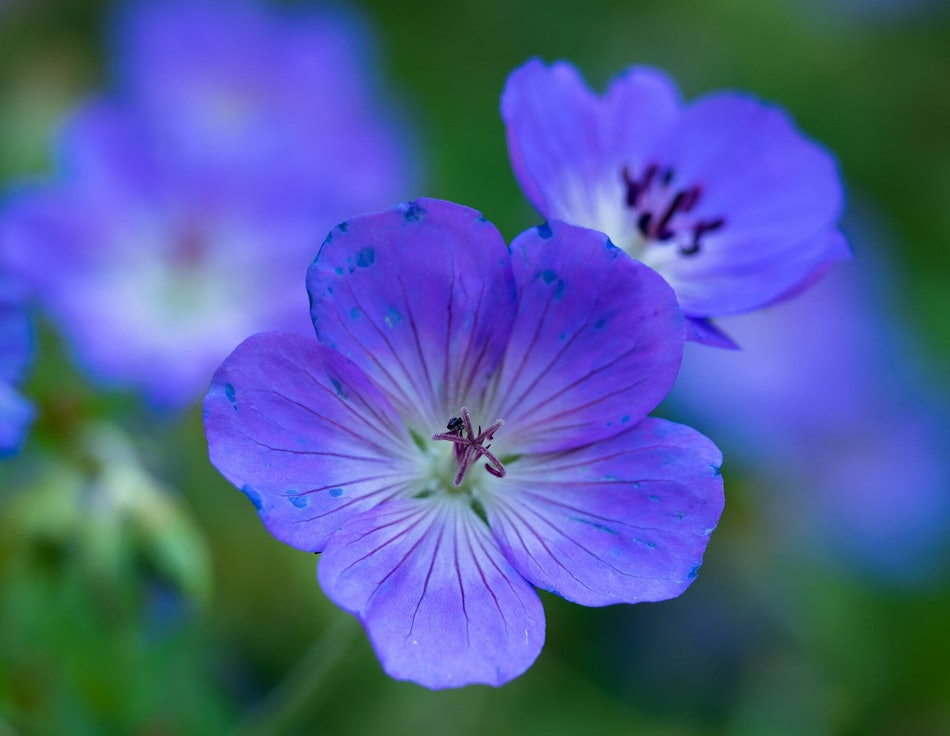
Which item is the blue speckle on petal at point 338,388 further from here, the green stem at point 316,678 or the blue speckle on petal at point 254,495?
the green stem at point 316,678

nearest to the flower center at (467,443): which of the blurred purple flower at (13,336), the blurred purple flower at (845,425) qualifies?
the blurred purple flower at (13,336)

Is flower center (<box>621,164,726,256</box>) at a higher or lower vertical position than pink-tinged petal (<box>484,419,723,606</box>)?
higher

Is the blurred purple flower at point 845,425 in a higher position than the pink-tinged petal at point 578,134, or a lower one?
lower

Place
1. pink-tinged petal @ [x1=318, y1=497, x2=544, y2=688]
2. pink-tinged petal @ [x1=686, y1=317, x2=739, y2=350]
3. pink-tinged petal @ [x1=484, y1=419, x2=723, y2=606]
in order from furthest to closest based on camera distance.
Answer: pink-tinged petal @ [x1=686, y1=317, x2=739, y2=350]
pink-tinged petal @ [x1=484, y1=419, x2=723, y2=606]
pink-tinged petal @ [x1=318, y1=497, x2=544, y2=688]

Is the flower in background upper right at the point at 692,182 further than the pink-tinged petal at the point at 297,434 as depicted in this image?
Yes

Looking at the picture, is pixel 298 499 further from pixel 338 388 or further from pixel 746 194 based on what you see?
pixel 746 194

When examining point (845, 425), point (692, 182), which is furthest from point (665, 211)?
point (845, 425)

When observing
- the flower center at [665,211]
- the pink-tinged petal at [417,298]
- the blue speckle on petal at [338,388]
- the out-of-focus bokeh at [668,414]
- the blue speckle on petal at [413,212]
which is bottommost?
the out-of-focus bokeh at [668,414]

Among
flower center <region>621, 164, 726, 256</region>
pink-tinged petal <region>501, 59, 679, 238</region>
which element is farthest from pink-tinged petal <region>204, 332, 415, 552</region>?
flower center <region>621, 164, 726, 256</region>

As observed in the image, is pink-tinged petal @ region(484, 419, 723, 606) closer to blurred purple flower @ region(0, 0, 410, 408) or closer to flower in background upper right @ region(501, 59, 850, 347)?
flower in background upper right @ region(501, 59, 850, 347)
